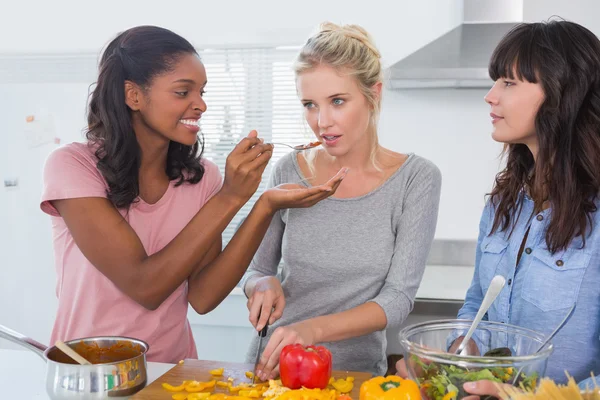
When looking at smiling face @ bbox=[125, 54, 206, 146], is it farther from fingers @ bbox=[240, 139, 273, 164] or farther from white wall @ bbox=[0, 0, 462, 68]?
white wall @ bbox=[0, 0, 462, 68]

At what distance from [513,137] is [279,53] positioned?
199 cm

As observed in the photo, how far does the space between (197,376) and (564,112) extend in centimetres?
90

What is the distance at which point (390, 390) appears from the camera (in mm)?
1113

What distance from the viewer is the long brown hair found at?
1.27 meters

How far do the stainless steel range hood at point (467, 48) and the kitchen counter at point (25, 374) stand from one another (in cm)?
144

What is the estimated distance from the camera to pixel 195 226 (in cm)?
144

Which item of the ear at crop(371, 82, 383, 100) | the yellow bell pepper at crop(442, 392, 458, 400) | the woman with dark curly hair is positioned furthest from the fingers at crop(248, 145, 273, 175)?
the yellow bell pepper at crop(442, 392, 458, 400)

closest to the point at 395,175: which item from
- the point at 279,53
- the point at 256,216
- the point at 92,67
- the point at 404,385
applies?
the point at 256,216

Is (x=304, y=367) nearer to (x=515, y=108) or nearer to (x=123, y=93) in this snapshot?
(x=515, y=108)

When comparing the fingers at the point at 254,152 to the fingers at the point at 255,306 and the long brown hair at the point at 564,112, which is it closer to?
→ the fingers at the point at 255,306

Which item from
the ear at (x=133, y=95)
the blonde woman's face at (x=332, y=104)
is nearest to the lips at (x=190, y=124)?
the ear at (x=133, y=95)

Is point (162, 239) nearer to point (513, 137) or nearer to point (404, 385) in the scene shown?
point (404, 385)

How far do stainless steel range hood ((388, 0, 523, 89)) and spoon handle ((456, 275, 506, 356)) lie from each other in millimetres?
1404

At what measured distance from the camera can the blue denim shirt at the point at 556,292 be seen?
49.1 inches
